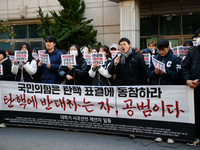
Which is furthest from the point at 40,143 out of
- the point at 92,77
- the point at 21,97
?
the point at 92,77

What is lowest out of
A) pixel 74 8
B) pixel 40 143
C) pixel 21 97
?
pixel 40 143

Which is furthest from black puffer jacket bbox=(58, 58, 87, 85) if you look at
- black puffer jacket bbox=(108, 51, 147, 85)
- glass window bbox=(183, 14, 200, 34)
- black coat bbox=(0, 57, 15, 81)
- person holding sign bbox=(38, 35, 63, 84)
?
glass window bbox=(183, 14, 200, 34)

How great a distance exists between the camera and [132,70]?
218 inches

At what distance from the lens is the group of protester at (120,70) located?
504 centimetres

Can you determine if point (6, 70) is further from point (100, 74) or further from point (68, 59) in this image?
point (100, 74)

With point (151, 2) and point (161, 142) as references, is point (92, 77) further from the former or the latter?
point (151, 2)

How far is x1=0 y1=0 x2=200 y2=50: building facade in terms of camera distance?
11.8 meters

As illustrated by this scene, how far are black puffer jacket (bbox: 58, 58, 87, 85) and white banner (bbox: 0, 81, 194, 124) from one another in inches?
18.7

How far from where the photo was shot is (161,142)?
508 cm

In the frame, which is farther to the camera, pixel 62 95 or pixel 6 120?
pixel 6 120

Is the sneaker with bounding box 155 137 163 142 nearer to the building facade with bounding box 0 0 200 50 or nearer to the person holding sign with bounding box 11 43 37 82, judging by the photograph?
the person holding sign with bounding box 11 43 37 82

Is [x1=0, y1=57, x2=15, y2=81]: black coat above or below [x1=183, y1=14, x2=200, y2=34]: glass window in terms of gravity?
below

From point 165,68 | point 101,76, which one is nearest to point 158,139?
point 165,68

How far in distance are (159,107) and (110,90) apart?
1.06 m
